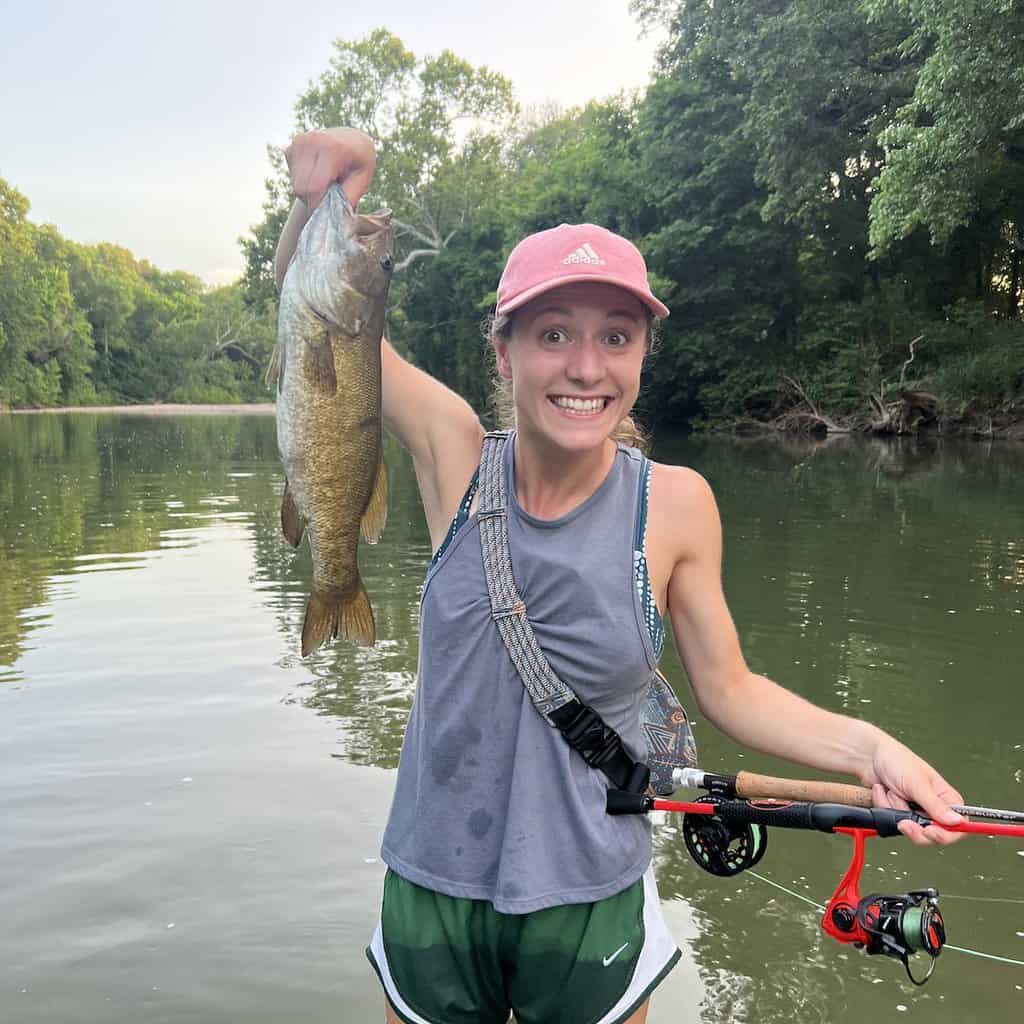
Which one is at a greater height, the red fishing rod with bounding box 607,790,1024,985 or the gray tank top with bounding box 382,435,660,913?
the gray tank top with bounding box 382,435,660,913

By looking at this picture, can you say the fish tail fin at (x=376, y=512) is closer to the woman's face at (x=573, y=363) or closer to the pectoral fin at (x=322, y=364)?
the pectoral fin at (x=322, y=364)

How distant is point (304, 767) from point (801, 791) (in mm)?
3810

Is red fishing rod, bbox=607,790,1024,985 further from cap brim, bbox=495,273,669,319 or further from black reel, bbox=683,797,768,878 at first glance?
cap brim, bbox=495,273,669,319

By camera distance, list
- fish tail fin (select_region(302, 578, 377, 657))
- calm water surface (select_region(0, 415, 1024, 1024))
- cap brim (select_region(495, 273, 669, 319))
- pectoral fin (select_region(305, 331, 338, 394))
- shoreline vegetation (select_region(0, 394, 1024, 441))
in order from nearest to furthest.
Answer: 1. cap brim (select_region(495, 273, 669, 319))
2. pectoral fin (select_region(305, 331, 338, 394))
3. fish tail fin (select_region(302, 578, 377, 657))
4. calm water surface (select_region(0, 415, 1024, 1024))
5. shoreline vegetation (select_region(0, 394, 1024, 441))

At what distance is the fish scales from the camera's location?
2.17 m

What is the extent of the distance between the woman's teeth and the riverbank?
6915 centimetres

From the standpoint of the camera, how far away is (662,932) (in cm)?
200

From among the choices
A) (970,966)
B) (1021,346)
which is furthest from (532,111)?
(970,966)

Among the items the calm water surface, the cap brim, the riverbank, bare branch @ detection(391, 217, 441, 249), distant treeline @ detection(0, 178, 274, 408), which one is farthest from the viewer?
distant treeline @ detection(0, 178, 274, 408)

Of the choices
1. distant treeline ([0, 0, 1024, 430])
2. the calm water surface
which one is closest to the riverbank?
distant treeline ([0, 0, 1024, 430])

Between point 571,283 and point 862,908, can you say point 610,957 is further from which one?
point 571,283

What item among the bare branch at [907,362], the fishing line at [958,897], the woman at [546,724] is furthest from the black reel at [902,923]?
the bare branch at [907,362]

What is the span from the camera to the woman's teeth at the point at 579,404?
190 centimetres

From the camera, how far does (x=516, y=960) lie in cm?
186
